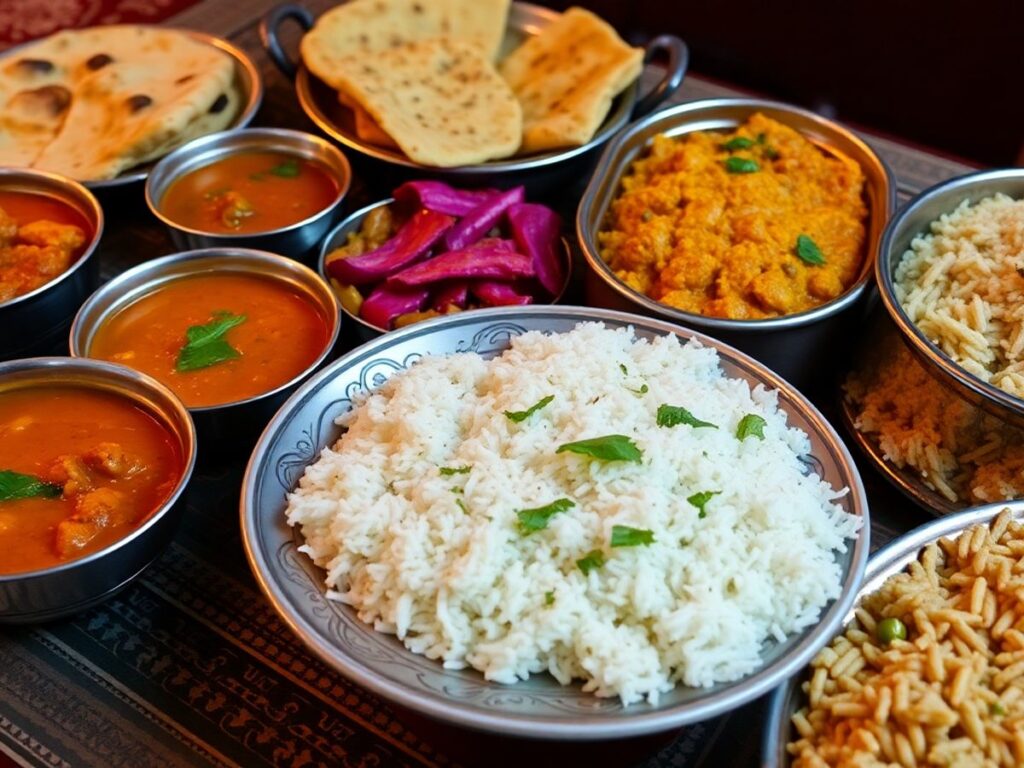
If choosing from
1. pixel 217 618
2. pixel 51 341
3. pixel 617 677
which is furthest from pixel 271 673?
pixel 51 341

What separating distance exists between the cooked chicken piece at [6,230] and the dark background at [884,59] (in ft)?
11.1

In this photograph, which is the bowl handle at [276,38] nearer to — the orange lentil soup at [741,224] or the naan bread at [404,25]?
the naan bread at [404,25]

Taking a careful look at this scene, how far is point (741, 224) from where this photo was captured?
100 inches

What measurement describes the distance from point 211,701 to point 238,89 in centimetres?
243

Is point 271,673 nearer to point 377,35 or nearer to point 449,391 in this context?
point 449,391

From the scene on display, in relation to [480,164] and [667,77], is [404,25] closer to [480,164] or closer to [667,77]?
[480,164]

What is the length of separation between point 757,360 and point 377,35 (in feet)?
6.77

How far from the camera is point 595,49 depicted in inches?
131

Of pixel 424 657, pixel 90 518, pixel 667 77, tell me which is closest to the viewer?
pixel 424 657

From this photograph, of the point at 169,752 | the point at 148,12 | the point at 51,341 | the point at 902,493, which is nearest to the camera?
the point at 169,752

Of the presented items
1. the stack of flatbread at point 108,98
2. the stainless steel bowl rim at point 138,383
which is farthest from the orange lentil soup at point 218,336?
the stack of flatbread at point 108,98

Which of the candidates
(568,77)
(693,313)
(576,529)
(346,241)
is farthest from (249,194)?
(576,529)

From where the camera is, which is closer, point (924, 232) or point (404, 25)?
point (924, 232)

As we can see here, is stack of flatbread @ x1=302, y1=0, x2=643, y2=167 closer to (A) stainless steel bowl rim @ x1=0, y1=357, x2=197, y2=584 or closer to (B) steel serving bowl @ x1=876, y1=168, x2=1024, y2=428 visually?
(B) steel serving bowl @ x1=876, y1=168, x2=1024, y2=428
